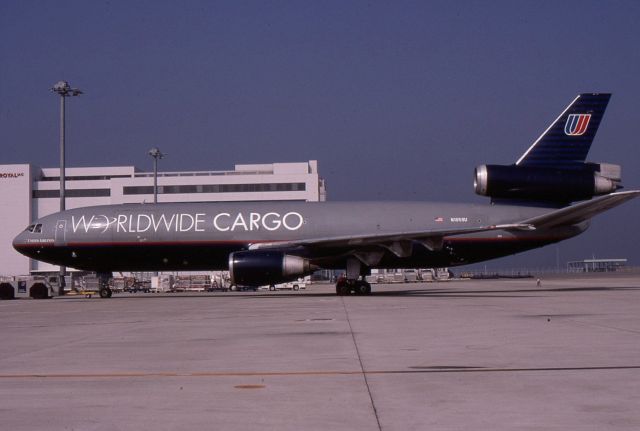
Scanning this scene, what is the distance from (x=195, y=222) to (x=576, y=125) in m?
16.0

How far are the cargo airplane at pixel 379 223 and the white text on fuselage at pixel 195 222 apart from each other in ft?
0.13

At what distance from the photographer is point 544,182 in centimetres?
3000

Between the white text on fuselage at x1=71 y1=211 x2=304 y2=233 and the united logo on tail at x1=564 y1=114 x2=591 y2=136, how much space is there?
11408 mm

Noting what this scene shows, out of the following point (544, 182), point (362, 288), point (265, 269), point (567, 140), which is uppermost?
point (567, 140)

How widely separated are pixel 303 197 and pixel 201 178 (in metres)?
11.9

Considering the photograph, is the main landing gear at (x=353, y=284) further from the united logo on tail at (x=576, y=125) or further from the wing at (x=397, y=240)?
the united logo on tail at (x=576, y=125)

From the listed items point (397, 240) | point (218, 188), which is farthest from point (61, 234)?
point (218, 188)

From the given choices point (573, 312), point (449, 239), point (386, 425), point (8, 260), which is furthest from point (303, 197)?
point (386, 425)

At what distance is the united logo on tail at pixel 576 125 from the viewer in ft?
99.4

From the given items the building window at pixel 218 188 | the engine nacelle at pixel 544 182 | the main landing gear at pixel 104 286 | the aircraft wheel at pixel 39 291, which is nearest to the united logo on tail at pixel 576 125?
the engine nacelle at pixel 544 182

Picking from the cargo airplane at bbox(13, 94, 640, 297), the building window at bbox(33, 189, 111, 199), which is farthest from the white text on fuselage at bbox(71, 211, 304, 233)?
the building window at bbox(33, 189, 111, 199)

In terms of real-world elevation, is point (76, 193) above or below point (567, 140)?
above

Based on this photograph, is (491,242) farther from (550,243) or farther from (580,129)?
(580,129)

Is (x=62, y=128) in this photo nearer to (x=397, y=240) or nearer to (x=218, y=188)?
(x=397, y=240)
